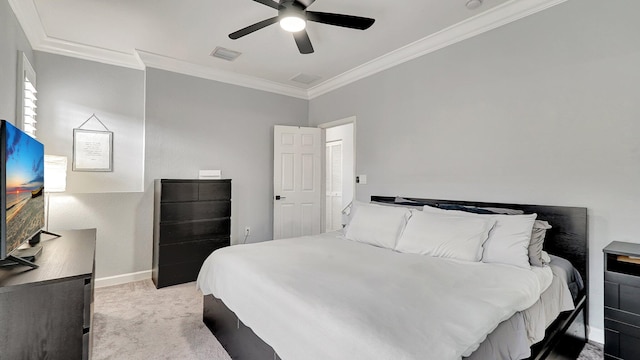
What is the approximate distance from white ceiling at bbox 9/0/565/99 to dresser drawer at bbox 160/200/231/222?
1.71 m

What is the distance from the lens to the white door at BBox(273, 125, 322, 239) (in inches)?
176

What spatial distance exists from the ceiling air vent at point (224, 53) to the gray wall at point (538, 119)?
1.92m

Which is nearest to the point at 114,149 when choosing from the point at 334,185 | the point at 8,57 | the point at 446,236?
the point at 8,57

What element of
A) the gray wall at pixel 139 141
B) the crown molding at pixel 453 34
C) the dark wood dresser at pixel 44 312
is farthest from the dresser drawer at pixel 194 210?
the crown molding at pixel 453 34

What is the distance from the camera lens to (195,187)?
11.6ft

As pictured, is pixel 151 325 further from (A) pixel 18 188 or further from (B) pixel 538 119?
(B) pixel 538 119

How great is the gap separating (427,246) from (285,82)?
10.7 ft

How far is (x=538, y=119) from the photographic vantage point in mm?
2445

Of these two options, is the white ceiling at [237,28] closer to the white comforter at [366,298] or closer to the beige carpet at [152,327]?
the white comforter at [366,298]

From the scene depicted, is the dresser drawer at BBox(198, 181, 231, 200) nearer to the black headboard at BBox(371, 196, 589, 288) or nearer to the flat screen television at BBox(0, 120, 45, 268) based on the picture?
the flat screen television at BBox(0, 120, 45, 268)

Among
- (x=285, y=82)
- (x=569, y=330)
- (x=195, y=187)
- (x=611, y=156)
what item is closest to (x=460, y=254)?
(x=569, y=330)

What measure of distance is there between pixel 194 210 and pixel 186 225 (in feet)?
0.62

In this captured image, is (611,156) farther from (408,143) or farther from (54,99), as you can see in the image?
(54,99)

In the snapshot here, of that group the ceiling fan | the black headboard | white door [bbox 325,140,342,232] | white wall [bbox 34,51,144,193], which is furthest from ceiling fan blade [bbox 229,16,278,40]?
white door [bbox 325,140,342,232]
